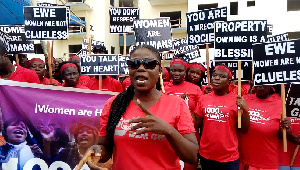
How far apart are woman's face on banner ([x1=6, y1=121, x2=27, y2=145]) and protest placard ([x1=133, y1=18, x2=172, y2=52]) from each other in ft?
9.12

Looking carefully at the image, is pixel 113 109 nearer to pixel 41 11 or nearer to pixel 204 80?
pixel 41 11

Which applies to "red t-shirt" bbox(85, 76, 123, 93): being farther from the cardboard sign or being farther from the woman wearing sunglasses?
the woman wearing sunglasses

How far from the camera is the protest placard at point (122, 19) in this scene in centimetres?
761

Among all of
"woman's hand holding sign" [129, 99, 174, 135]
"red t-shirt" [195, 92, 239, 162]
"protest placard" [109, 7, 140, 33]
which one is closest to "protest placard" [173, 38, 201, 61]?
"protest placard" [109, 7, 140, 33]

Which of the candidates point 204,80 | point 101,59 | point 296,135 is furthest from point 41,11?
point 296,135

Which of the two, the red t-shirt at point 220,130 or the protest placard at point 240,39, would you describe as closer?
the red t-shirt at point 220,130

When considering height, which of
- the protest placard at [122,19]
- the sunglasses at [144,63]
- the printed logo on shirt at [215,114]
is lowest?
the printed logo on shirt at [215,114]

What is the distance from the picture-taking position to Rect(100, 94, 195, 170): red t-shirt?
1.98 metres

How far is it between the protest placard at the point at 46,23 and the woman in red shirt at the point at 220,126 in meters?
3.22

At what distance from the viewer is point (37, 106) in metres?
3.74

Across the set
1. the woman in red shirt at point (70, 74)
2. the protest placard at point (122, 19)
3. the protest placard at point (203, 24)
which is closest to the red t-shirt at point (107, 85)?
the woman in red shirt at point (70, 74)

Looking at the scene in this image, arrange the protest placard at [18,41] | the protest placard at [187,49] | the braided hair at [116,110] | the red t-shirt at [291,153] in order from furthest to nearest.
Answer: the protest placard at [187,49], the protest placard at [18,41], the red t-shirt at [291,153], the braided hair at [116,110]

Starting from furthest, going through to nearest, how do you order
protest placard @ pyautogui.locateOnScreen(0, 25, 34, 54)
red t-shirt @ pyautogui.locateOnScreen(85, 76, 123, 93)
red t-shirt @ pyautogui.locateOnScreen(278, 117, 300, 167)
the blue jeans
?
protest placard @ pyautogui.locateOnScreen(0, 25, 34, 54) → red t-shirt @ pyautogui.locateOnScreen(85, 76, 123, 93) → red t-shirt @ pyautogui.locateOnScreen(278, 117, 300, 167) → the blue jeans

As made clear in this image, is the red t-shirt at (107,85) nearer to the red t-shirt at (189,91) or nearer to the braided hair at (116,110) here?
the red t-shirt at (189,91)
